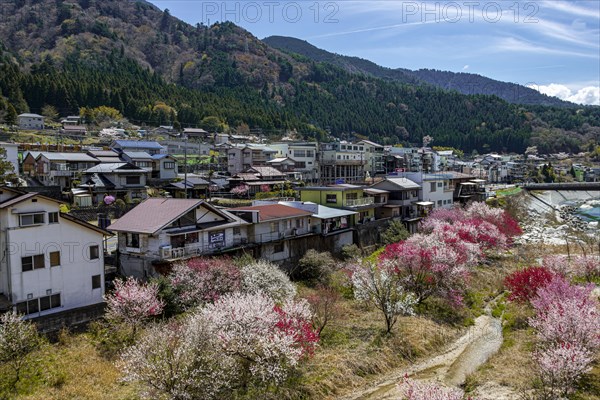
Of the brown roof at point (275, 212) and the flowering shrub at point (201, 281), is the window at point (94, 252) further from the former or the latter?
the brown roof at point (275, 212)

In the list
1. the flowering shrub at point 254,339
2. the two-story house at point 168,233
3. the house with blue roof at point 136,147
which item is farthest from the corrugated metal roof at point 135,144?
the flowering shrub at point 254,339

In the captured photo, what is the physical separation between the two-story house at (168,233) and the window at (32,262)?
5.26m

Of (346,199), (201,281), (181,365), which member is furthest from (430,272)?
(181,365)

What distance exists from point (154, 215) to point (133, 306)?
296 inches

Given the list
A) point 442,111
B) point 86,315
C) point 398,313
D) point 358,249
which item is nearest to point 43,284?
point 86,315

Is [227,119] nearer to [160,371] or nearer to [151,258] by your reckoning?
[151,258]

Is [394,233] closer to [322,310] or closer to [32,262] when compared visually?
[322,310]

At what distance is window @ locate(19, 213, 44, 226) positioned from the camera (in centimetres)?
2022

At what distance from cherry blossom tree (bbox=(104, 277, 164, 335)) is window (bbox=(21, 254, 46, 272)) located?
138 inches

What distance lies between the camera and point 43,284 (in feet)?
67.4

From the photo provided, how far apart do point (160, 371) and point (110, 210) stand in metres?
25.9

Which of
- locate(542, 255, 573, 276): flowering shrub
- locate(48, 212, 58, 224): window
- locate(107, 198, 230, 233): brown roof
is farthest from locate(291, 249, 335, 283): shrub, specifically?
locate(48, 212, 58, 224): window

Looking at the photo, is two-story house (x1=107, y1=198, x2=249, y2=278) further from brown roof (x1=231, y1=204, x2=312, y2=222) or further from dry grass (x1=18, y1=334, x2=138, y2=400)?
dry grass (x1=18, y1=334, x2=138, y2=400)

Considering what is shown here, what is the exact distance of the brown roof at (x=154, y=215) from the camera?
2511cm
